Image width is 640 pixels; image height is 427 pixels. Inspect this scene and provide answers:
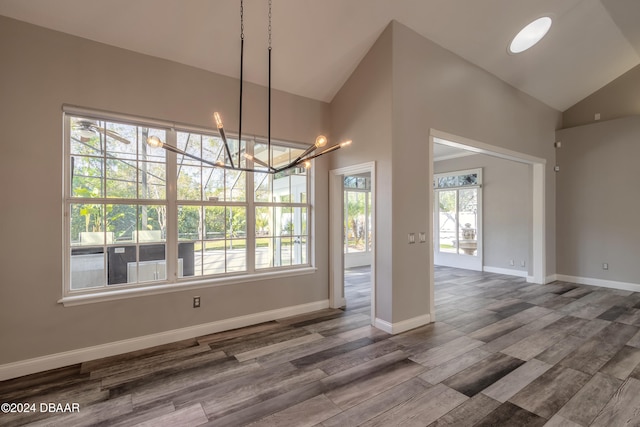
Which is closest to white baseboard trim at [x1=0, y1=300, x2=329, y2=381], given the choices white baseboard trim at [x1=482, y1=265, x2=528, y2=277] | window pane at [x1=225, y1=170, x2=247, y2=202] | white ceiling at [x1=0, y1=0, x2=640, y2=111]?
window pane at [x1=225, y1=170, x2=247, y2=202]

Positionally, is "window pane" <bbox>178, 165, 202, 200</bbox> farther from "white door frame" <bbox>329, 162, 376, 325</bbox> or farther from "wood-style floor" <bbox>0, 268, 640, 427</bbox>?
A: "white door frame" <bbox>329, 162, 376, 325</bbox>

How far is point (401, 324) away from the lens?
12.5ft

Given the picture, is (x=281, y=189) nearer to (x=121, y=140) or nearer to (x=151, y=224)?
(x=151, y=224)

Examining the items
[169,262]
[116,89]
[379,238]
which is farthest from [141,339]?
[379,238]

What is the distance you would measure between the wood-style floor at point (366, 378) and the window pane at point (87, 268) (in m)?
0.80

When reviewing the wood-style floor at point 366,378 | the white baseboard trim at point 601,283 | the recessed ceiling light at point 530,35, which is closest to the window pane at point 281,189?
the wood-style floor at point 366,378

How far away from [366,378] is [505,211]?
6121 mm

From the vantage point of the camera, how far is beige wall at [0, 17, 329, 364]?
109 inches

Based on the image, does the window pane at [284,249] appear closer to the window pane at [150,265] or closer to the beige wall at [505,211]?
the window pane at [150,265]

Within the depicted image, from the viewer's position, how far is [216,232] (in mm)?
3902

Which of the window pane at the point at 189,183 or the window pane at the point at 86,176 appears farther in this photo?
the window pane at the point at 189,183

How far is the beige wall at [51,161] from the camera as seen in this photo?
9.11 ft

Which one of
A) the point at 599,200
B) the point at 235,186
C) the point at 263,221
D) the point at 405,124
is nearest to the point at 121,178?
the point at 235,186

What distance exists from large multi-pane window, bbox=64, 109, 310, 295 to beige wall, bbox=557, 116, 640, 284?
6.13 metres
